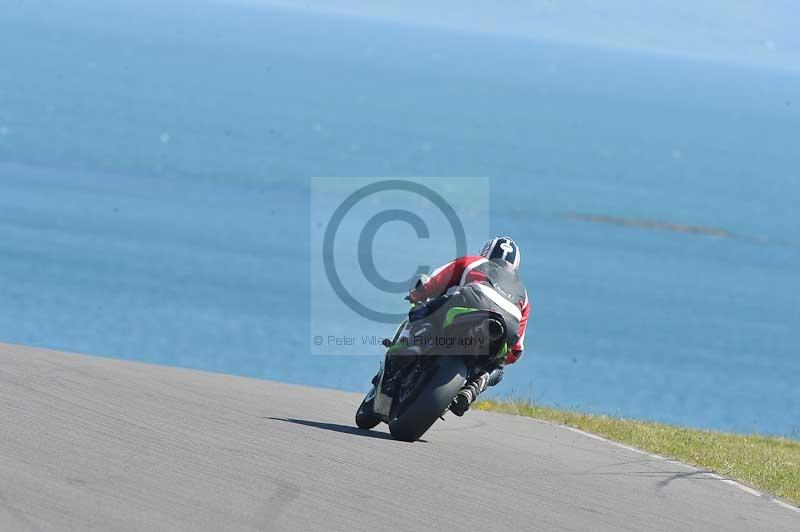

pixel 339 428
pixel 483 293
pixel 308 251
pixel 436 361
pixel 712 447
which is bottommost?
pixel 308 251

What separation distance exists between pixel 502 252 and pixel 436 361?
114cm

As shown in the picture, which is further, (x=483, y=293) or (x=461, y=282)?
(x=461, y=282)

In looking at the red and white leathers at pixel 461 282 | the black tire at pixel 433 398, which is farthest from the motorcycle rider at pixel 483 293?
the black tire at pixel 433 398

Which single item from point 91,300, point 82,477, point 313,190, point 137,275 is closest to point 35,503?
point 82,477

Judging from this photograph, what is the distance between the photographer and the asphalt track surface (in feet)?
24.2

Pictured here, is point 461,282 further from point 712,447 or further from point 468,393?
point 712,447

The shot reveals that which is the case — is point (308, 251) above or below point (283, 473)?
below

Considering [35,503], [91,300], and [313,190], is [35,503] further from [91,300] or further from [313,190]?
[313,190]

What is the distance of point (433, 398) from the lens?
10.7m

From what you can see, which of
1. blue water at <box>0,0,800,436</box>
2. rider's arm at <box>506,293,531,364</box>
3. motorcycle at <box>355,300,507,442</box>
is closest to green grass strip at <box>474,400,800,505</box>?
rider's arm at <box>506,293,531,364</box>

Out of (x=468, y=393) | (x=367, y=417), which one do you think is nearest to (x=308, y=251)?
(x=367, y=417)

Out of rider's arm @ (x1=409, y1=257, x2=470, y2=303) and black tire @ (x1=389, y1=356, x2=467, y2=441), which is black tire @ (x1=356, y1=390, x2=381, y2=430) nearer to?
black tire @ (x1=389, y1=356, x2=467, y2=441)

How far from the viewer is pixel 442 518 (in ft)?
26.3

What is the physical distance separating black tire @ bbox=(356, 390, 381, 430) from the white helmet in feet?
4.83
